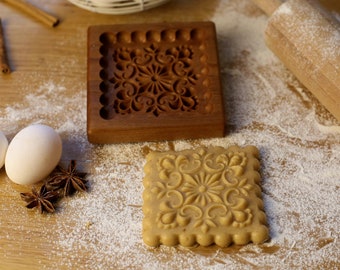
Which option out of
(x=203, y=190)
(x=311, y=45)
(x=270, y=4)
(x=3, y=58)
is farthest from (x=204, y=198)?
(x=3, y=58)

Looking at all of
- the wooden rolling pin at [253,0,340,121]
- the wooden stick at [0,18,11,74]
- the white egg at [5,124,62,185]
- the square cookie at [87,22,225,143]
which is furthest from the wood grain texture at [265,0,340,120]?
the wooden stick at [0,18,11,74]

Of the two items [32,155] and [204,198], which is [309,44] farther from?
[32,155]

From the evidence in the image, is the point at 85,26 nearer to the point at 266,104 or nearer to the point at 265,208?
the point at 266,104

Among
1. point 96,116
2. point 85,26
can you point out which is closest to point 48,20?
point 85,26

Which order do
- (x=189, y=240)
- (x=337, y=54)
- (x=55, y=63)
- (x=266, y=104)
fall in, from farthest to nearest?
(x=55, y=63)
(x=266, y=104)
(x=337, y=54)
(x=189, y=240)

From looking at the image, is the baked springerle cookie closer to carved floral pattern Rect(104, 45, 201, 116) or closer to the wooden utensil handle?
carved floral pattern Rect(104, 45, 201, 116)

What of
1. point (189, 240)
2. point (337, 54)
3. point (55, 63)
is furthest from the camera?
point (55, 63)
